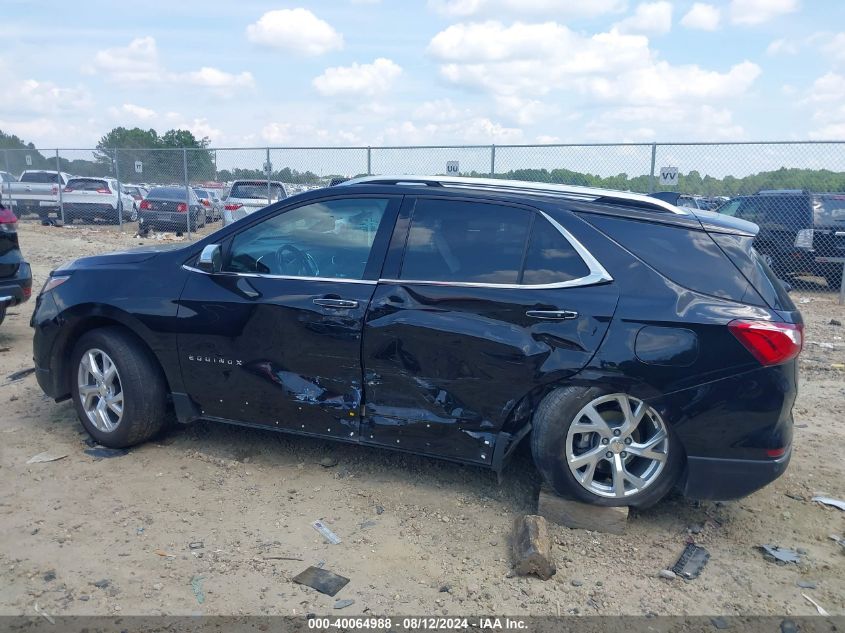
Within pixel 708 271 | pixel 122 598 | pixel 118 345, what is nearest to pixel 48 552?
pixel 122 598

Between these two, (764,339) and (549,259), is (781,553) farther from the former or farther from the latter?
(549,259)

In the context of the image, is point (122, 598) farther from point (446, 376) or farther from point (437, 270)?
point (437, 270)

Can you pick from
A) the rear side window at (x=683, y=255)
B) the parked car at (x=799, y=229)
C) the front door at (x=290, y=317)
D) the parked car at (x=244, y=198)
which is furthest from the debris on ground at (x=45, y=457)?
the parked car at (x=244, y=198)

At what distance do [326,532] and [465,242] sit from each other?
5.59 feet

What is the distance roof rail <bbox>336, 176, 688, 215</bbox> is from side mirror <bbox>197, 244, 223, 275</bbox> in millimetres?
859

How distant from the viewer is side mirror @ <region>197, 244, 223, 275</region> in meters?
4.32

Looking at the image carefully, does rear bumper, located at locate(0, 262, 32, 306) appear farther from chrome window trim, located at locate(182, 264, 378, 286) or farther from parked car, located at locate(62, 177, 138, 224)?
parked car, located at locate(62, 177, 138, 224)

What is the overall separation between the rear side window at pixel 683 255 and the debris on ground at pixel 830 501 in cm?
142

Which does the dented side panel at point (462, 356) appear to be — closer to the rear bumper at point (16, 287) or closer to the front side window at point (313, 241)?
the front side window at point (313, 241)

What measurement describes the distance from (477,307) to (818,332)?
6.86 meters

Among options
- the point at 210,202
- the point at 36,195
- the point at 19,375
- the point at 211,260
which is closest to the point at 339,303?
the point at 211,260

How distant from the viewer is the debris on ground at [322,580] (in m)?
3.20

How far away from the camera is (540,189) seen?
4168 mm

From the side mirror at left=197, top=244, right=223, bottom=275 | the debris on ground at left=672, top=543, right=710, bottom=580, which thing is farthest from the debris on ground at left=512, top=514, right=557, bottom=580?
the side mirror at left=197, top=244, right=223, bottom=275
